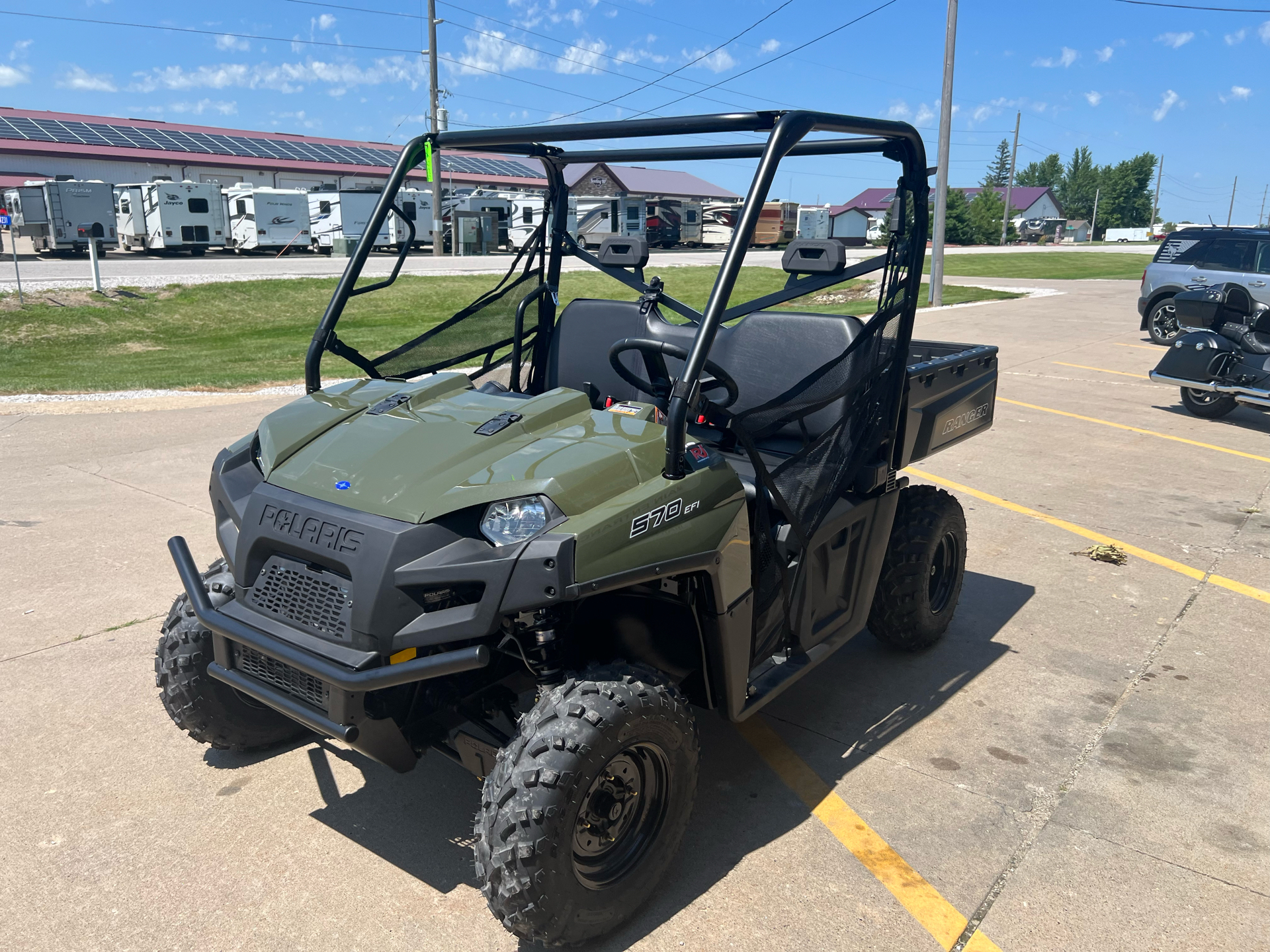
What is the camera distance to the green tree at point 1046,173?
467ft

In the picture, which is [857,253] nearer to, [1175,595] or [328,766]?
[1175,595]

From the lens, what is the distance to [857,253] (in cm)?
486

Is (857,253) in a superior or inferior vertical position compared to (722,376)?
superior

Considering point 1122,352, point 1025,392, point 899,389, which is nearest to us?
point 899,389

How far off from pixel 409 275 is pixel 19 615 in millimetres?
18427

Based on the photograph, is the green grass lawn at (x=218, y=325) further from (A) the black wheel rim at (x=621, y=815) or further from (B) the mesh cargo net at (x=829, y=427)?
(A) the black wheel rim at (x=621, y=815)

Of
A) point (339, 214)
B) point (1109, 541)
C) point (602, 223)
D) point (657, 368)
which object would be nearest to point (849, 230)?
point (602, 223)

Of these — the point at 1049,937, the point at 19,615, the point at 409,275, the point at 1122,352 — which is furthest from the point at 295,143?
the point at 1049,937

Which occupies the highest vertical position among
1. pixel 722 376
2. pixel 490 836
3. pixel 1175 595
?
pixel 722 376

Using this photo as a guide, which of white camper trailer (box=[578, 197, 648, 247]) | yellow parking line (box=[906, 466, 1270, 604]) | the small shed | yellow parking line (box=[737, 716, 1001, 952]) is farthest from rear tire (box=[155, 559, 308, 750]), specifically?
yellow parking line (box=[906, 466, 1270, 604])

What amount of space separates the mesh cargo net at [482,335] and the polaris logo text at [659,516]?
1.74 metres

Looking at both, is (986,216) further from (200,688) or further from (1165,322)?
(200,688)

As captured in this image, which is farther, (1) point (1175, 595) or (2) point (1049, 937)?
(1) point (1175, 595)

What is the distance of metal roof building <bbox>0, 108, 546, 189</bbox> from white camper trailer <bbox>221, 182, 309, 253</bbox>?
5887 millimetres
